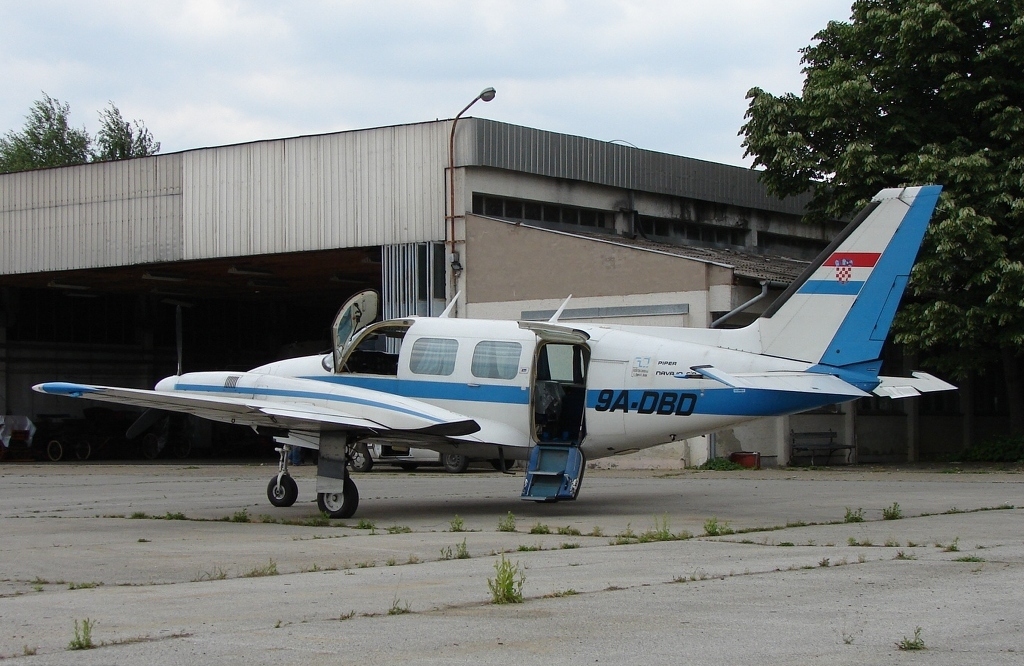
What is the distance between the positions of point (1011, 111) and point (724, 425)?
15.3 meters

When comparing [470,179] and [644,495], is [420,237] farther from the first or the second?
[644,495]

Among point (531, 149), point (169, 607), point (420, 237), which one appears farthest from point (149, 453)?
point (169, 607)

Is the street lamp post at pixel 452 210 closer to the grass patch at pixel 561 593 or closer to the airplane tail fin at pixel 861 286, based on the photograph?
the airplane tail fin at pixel 861 286

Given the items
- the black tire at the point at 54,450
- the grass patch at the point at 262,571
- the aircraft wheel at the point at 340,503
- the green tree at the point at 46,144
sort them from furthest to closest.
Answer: the green tree at the point at 46,144
the black tire at the point at 54,450
the aircraft wheel at the point at 340,503
the grass patch at the point at 262,571

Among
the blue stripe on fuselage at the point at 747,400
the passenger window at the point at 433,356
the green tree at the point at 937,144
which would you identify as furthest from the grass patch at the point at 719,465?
the passenger window at the point at 433,356

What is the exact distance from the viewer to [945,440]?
35250 mm

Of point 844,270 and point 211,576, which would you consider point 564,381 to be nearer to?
point 844,270

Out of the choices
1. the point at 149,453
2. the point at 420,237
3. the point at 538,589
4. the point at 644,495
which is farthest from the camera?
the point at 149,453

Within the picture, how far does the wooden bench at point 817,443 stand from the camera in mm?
30141

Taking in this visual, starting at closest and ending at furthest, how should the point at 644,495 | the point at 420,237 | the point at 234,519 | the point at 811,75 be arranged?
the point at 234,519, the point at 644,495, the point at 811,75, the point at 420,237

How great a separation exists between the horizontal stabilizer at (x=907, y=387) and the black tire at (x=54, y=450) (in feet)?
117

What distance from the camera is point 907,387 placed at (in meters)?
15.0

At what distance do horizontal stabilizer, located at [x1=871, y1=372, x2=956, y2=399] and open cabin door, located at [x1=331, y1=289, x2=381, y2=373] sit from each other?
7.32 meters

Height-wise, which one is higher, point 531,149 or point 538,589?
point 531,149
